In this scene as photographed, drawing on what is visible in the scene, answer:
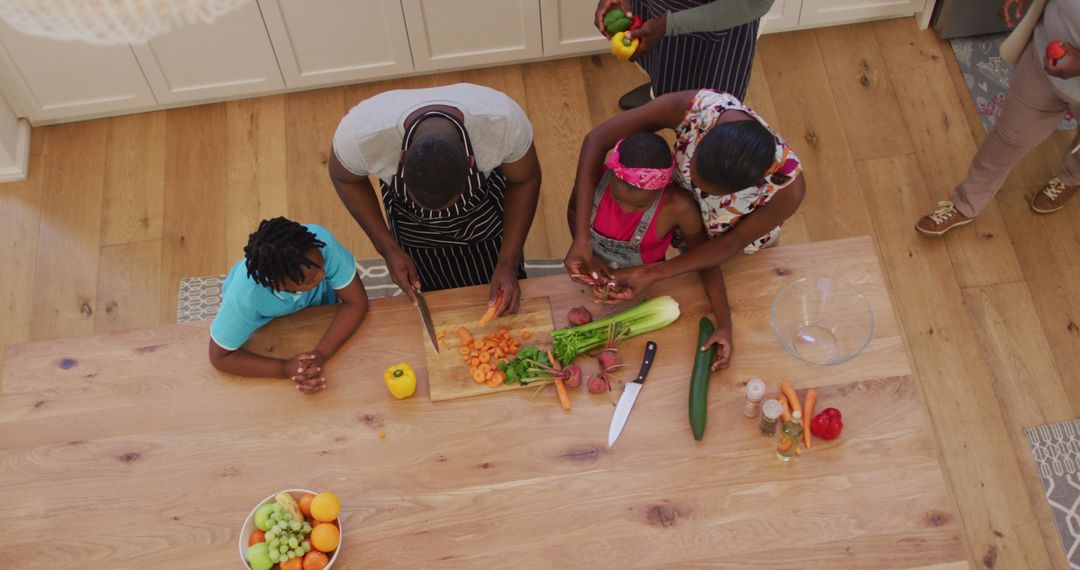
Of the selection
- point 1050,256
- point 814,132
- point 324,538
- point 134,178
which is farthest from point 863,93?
point 134,178

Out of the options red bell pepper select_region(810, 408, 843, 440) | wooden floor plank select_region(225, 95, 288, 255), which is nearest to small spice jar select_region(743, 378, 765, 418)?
red bell pepper select_region(810, 408, 843, 440)

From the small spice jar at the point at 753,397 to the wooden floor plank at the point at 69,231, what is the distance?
2453mm

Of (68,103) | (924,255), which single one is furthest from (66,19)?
(924,255)

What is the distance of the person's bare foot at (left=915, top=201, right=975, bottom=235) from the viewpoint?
326 centimetres

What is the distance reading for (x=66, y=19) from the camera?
3.31 m

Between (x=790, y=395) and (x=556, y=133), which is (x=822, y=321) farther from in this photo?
(x=556, y=133)

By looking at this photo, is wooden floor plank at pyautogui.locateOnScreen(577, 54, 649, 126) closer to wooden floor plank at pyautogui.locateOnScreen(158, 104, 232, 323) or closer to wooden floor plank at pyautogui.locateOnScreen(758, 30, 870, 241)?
wooden floor plank at pyautogui.locateOnScreen(758, 30, 870, 241)

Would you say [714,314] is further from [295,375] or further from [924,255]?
[924,255]

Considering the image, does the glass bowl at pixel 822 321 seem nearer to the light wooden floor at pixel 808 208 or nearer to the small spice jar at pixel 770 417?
the small spice jar at pixel 770 417

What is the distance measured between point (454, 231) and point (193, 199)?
1.54 meters

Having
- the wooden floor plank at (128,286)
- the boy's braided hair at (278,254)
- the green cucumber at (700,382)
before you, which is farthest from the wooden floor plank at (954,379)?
the wooden floor plank at (128,286)

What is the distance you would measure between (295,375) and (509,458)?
1.77ft

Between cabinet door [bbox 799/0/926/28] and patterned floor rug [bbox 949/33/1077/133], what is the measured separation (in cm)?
24

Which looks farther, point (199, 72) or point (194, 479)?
point (199, 72)
